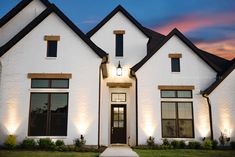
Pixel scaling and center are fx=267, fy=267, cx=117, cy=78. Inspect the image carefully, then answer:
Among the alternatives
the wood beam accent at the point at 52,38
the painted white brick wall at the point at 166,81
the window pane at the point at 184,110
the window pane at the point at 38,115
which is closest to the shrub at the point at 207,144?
the painted white brick wall at the point at 166,81

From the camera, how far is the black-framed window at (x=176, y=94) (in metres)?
16.3

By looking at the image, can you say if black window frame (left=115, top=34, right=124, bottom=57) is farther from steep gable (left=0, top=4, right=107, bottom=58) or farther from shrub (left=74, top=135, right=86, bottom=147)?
shrub (left=74, top=135, right=86, bottom=147)

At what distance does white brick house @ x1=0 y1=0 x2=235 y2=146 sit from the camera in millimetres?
14242

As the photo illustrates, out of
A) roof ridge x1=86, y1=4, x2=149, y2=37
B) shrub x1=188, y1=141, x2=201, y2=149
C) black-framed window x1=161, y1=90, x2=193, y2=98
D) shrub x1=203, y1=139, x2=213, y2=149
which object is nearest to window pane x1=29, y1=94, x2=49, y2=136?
roof ridge x1=86, y1=4, x2=149, y2=37

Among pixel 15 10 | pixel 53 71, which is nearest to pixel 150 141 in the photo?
pixel 53 71

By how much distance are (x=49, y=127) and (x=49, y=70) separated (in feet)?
10.1

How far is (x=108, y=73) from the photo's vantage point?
18.1 metres

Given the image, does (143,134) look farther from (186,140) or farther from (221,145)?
(221,145)

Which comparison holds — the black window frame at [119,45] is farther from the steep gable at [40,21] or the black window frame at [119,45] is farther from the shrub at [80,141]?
the shrub at [80,141]

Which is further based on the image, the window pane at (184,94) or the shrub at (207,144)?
the window pane at (184,94)

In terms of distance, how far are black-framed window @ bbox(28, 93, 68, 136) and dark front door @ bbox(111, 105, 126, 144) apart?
13.8ft

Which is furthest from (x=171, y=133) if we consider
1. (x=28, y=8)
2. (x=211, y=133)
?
(x=28, y=8)

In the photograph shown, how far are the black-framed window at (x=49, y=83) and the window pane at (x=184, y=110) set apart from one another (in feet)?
22.7

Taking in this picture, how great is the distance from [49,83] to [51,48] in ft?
6.64
